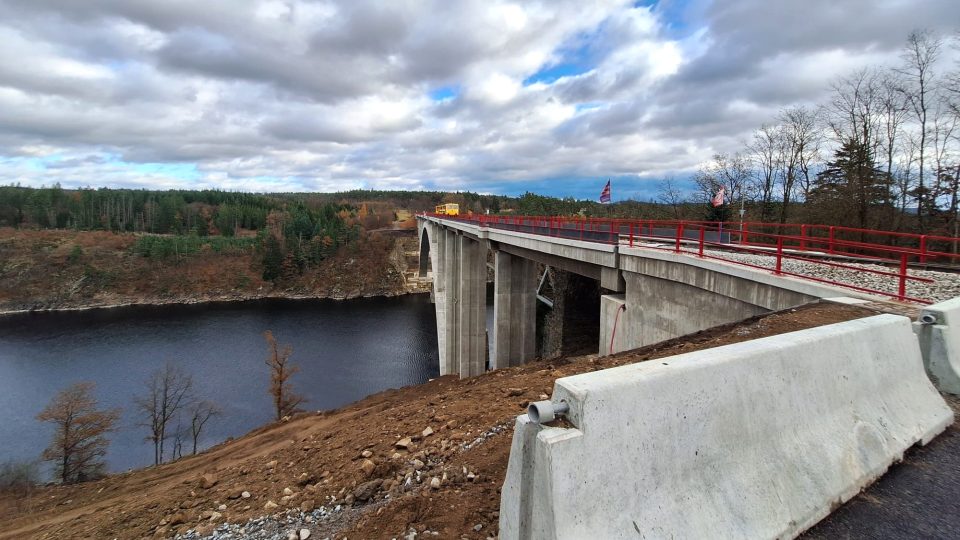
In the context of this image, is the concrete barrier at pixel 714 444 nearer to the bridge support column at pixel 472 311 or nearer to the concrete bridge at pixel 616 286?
the concrete bridge at pixel 616 286

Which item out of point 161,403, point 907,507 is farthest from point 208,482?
point 161,403

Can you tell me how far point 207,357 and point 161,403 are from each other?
14.9 metres

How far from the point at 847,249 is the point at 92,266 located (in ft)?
410

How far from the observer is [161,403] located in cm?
3559

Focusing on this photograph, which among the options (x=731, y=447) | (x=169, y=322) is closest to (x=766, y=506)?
(x=731, y=447)

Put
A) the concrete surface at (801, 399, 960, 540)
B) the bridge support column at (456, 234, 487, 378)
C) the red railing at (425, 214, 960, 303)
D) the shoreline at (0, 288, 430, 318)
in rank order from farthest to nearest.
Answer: the shoreline at (0, 288, 430, 318), the bridge support column at (456, 234, 487, 378), the red railing at (425, 214, 960, 303), the concrete surface at (801, 399, 960, 540)

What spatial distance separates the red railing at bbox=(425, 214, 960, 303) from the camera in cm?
764

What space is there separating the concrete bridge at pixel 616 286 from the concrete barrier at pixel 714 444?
4.84 metres

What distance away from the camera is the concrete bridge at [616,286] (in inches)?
343

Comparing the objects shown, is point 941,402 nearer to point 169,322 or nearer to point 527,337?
point 527,337

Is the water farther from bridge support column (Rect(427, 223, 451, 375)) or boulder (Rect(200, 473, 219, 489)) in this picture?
boulder (Rect(200, 473, 219, 489))

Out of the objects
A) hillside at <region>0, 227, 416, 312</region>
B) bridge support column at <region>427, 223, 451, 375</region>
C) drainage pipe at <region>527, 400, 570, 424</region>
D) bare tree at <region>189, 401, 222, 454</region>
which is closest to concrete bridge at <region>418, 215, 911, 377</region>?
bridge support column at <region>427, 223, 451, 375</region>

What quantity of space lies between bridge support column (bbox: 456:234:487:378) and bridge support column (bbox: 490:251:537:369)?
8519 mm

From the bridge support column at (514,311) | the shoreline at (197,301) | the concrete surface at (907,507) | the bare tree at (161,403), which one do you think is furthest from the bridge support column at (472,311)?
the shoreline at (197,301)
